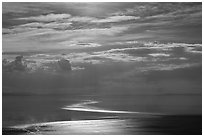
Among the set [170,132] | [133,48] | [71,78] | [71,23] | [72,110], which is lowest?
[170,132]

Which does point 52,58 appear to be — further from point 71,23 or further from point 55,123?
point 55,123

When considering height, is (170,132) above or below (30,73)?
below

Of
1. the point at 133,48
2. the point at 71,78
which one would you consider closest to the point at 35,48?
the point at 71,78

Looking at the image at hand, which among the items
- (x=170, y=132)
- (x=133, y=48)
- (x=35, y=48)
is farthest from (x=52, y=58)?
(x=170, y=132)

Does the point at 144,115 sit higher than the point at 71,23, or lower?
lower

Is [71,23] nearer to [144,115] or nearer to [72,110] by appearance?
[72,110]

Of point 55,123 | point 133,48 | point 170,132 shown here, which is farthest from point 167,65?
point 55,123

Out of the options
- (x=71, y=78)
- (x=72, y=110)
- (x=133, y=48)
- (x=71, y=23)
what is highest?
(x=71, y=23)
